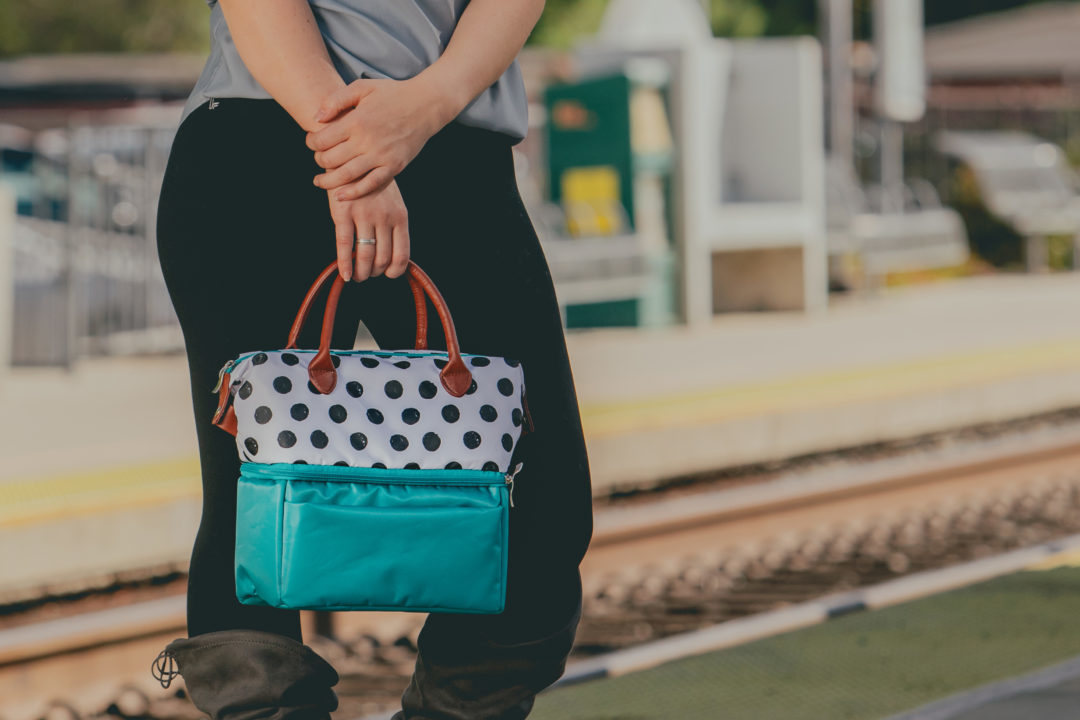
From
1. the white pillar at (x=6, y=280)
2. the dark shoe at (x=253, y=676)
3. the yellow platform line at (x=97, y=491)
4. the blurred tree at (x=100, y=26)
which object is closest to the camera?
the dark shoe at (x=253, y=676)

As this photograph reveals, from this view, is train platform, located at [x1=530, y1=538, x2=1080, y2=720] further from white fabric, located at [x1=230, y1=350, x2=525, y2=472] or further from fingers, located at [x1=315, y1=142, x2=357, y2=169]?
fingers, located at [x1=315, y1=142, x2=357, y2=169]

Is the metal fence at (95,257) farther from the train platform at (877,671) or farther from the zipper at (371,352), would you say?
the zipper at (371,352)

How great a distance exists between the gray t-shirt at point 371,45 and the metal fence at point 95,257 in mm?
6112

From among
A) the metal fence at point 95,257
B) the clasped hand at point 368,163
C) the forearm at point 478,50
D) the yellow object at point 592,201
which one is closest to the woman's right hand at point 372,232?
the clasped hand at point 368,163

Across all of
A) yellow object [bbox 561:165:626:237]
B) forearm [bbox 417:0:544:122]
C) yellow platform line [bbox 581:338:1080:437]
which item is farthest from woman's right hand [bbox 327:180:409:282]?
yellow object [bbox 561:165:626:237]

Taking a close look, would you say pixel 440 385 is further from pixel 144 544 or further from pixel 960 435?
pixel 960 435

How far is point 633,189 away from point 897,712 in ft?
25.8

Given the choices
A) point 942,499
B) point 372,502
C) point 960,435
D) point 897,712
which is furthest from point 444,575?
point 960,435

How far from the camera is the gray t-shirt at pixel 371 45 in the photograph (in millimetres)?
1617

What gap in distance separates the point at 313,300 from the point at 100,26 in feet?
101

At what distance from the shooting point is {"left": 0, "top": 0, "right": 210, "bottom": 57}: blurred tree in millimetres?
29031

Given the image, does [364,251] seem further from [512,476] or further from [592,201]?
[592,201]

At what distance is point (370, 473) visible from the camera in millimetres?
1527

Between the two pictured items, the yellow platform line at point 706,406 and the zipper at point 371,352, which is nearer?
the zipper at point 371,352
